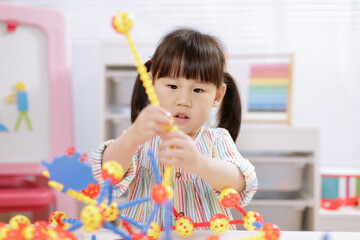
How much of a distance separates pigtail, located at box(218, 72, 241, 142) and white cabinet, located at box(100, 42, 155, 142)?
0.76 metres

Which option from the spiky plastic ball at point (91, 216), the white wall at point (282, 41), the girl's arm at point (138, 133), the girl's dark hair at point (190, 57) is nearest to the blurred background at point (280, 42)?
the white wall at point (282, 41)

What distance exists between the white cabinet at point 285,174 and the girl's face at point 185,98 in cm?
88

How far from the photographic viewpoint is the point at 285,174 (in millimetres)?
1632

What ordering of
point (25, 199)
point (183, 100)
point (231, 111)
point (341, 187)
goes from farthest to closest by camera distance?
point (341, 187) < point (25, 199) < point (231, 111) < point (183, 100)

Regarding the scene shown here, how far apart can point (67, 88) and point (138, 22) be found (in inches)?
23.9

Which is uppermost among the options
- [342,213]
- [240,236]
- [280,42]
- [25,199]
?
[280,42]

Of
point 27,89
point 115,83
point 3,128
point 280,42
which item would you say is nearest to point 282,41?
point 280,42

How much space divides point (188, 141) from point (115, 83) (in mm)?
1344

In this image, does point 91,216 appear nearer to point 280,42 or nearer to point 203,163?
point 203,163

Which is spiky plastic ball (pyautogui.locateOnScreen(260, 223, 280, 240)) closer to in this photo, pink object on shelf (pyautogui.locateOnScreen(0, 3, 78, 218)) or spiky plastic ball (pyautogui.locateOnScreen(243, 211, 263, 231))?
spiky plastic ball (pyautogui.locateOnScreen(243, 211, 263, 231))

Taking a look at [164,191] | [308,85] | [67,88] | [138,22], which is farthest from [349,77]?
[164,191]

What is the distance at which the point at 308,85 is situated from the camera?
77.7 inches

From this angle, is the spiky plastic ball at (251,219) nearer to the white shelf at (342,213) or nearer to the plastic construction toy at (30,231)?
the plastic construction toy at (30,231)

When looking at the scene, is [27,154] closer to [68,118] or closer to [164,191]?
[68,118]
